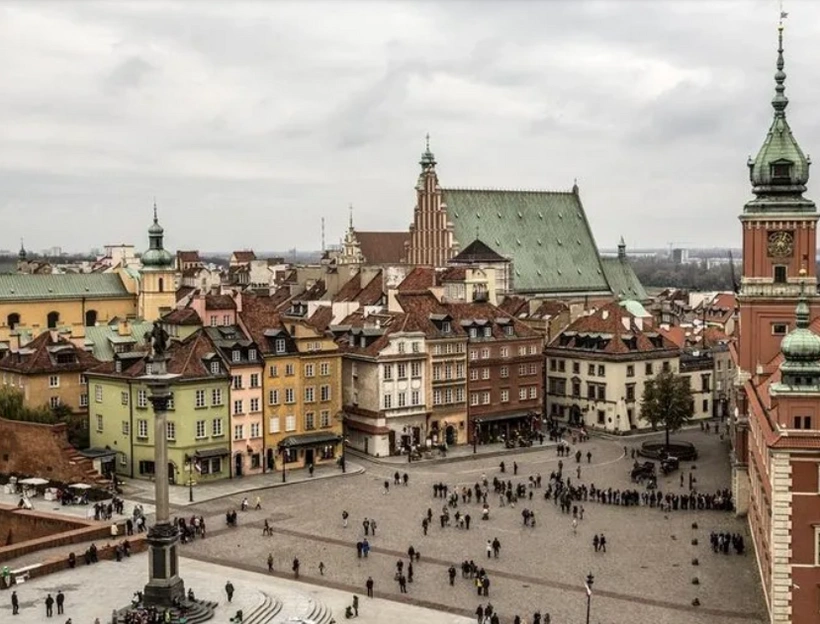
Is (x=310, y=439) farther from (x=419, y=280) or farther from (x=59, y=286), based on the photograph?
(x=59, y=286)

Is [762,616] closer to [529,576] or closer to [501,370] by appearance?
[529,576]

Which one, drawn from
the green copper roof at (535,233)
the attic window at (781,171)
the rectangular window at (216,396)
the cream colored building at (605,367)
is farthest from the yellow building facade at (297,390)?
the green copper roof at (535,233)

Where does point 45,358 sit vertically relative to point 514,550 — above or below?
above

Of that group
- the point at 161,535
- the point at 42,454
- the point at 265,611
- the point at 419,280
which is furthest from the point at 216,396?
the point at 419,280

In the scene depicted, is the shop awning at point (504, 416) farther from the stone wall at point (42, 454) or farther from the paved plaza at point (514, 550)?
the stone wall at point (42, 454)

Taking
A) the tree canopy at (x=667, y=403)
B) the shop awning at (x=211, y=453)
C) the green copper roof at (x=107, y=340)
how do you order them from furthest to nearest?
the green copper roof at (x=107, y=340), the tree canopy at (x=667, y=403), the shop awning at (x=211, y=453)

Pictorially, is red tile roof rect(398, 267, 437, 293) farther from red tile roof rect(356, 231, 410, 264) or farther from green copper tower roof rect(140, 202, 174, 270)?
red tile roof rect(356, 231, 410, 264)

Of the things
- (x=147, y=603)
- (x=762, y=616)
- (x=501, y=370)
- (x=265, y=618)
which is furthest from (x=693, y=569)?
(x=501, y=370)
